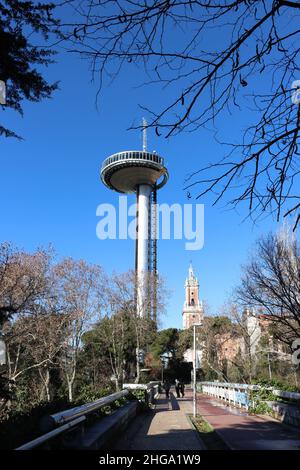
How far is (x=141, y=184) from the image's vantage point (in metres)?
110

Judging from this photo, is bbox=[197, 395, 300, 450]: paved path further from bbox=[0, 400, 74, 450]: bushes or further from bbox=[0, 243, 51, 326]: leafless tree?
bbox=[0, 243, 51, 326]: leafless tree

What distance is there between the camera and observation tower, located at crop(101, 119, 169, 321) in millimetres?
100000

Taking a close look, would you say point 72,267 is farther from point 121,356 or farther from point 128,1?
point 128,1

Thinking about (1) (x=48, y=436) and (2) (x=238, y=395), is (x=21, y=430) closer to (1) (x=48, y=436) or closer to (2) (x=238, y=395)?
(1) (x=48, y=436)

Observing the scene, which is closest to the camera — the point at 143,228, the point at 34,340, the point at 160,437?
the point at 160,437

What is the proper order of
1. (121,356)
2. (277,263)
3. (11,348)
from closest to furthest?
(277,263)
(11,348)
(121,356)

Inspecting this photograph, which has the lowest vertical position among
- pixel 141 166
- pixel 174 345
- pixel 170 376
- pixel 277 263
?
pixel 170 376

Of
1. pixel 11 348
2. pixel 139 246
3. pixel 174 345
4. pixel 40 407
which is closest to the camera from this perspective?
pixel 40 407

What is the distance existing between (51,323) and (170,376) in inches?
1835

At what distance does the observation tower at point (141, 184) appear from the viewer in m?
100

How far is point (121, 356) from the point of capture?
136 feet

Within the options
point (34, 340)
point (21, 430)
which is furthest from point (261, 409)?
point (34, 340)

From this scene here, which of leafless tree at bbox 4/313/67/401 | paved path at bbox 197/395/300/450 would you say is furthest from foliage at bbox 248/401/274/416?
leafless tree at bbox 4/313/67/401

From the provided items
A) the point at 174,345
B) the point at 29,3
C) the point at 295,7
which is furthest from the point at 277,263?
the point at 174,345
